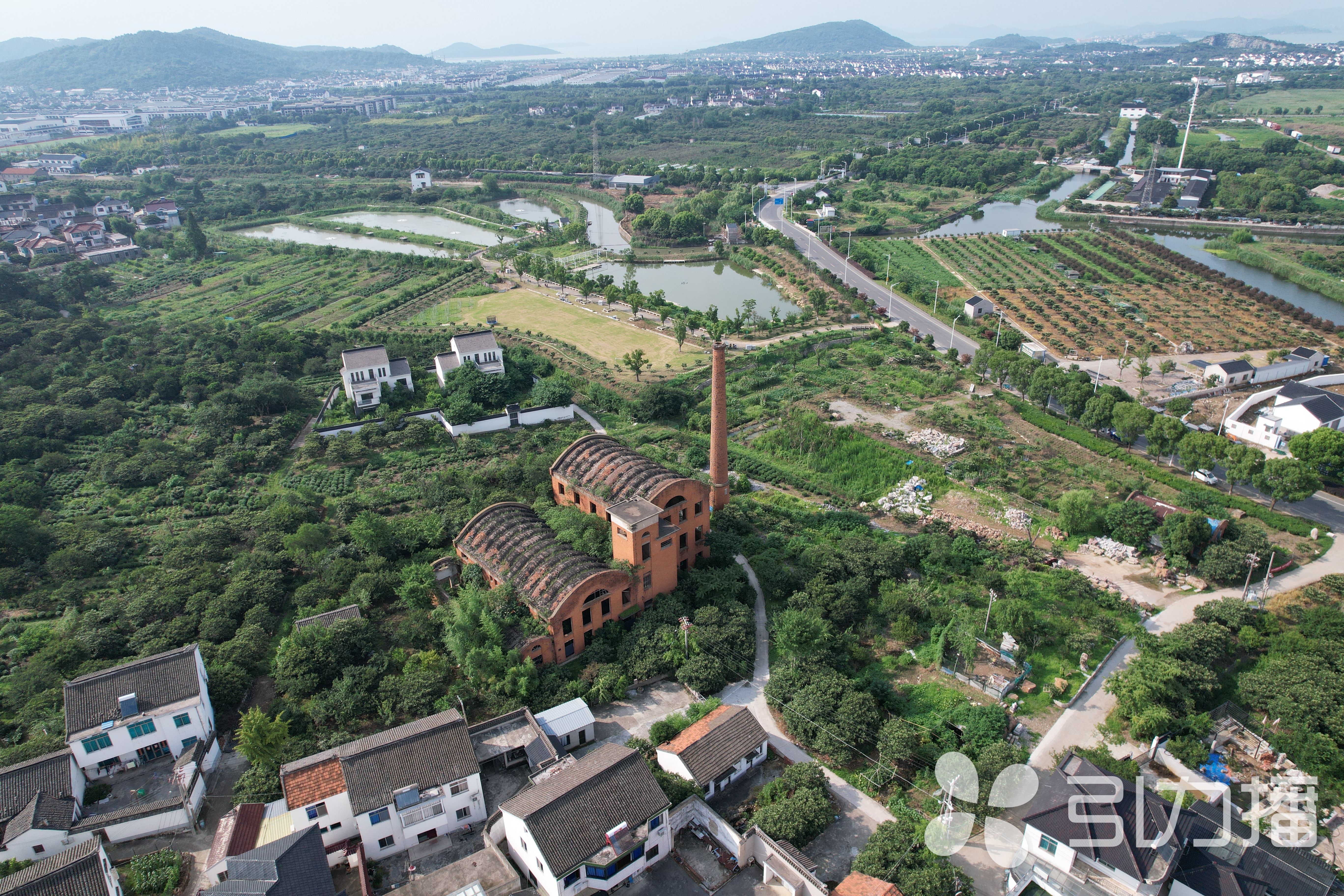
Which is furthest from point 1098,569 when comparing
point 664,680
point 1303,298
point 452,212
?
point 452,212

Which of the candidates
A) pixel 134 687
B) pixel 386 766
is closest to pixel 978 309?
pixel 386 766

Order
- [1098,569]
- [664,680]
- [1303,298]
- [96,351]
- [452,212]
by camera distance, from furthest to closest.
Answer: [452,212] < [1303,298] < [96,351] < [1098,569] < [664,680]

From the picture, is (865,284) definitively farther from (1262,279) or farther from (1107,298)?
(1262,279)

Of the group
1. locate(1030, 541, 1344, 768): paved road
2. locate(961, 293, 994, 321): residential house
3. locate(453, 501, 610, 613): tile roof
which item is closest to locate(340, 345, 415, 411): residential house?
locate(453, 501, 610, 613): tile roof

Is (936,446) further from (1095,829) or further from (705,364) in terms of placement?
(1095,829)

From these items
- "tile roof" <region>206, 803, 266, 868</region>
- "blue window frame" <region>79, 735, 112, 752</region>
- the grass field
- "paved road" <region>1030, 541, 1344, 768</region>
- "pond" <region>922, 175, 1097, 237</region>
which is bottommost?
"paved road" <region>1030, 541, 1344, 768</region>

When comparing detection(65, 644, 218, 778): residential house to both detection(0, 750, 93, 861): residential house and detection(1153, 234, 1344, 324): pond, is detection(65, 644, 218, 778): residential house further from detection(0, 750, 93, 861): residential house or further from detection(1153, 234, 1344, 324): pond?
detection(1153, 234, 1344, 324): pond

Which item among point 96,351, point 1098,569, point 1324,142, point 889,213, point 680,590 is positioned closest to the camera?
point 680,590
